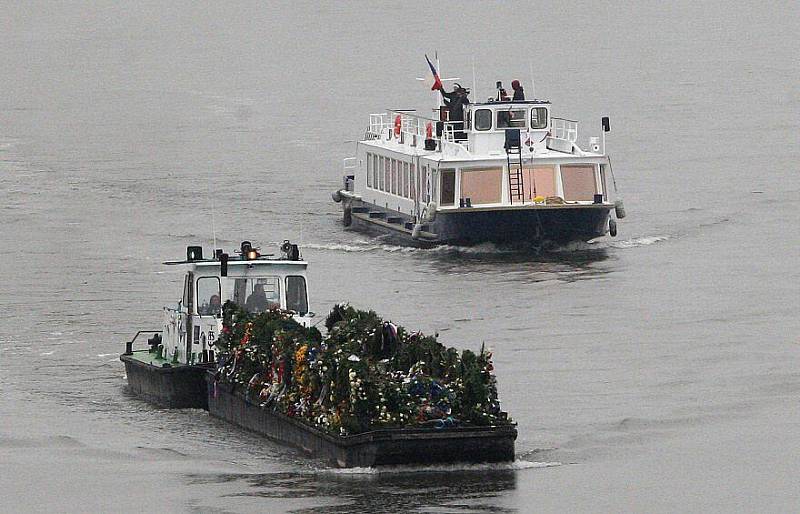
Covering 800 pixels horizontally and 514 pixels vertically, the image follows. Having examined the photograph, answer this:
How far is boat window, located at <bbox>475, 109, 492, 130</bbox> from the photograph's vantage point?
59.0 metres

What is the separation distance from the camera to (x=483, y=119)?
59125 millimetres

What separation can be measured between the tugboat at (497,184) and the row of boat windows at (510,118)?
3cm

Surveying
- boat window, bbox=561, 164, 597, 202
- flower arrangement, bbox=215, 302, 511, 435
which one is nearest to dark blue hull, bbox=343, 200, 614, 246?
boat window, bbox=561, 164, 597, 202

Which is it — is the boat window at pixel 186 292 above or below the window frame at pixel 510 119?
below

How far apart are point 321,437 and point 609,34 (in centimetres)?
11345

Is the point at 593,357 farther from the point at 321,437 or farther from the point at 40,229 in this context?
the point at 40,229

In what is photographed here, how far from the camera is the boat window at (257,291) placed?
3366 cm

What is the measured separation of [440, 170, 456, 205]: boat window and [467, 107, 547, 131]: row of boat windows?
9.67 feet

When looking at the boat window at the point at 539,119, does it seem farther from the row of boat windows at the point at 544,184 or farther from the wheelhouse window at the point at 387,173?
the wheelhouse window at the point at 387,173

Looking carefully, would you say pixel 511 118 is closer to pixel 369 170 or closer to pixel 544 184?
pixel 544 184

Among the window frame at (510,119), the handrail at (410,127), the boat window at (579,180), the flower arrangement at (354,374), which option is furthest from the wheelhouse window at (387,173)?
the flower arrangement at (354,374)

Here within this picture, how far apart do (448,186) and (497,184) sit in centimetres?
132

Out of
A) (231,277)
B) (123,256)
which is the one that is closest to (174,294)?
(123,256)

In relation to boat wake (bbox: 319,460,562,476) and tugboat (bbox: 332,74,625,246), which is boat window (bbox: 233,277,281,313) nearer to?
boat wake (bbox: 319,460,562,476)
